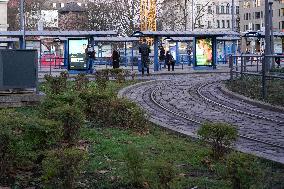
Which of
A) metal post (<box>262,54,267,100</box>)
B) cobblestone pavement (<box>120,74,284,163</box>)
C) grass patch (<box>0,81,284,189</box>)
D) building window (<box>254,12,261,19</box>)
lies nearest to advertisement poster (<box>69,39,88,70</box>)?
cobblestone pavement (<box>120,74,284,163</box>)

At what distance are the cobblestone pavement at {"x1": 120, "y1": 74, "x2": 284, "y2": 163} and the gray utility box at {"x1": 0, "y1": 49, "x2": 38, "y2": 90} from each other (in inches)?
133

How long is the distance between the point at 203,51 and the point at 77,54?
358 inches

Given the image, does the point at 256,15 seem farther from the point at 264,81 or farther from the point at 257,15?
the point at 264,81

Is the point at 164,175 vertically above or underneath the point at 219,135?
underneath

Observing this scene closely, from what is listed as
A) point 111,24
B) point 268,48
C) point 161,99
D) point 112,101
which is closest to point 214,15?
point 111,24

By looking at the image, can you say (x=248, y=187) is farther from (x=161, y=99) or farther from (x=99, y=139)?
(x=161, y=99)

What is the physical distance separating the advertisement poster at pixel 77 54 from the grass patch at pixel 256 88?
15.8 metres

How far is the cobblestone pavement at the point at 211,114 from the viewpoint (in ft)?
38.7

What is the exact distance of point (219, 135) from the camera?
9.57m

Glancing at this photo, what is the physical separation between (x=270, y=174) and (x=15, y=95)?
9.99 metres

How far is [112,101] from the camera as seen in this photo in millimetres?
13758

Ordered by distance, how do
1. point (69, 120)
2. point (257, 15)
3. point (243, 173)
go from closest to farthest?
point (243, 173), point (69, 120), point (257, 15)

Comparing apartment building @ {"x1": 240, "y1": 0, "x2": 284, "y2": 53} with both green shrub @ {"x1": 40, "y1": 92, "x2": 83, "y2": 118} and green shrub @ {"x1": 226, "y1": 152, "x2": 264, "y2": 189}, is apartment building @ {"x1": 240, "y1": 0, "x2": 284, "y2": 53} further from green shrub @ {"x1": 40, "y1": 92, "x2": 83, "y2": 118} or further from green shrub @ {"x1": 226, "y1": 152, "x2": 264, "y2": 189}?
green shrub @ {"x1": 226, "y1": 152, "x2": 264, "y2": 189}

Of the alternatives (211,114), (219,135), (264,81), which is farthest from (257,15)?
(219,135)
